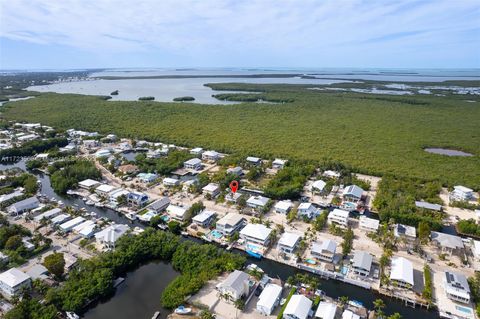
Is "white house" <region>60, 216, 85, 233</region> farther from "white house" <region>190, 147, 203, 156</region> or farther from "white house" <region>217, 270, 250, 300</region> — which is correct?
"white house" <region>190, 147, 203, 156</region>

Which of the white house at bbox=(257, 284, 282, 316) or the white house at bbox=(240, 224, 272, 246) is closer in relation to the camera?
the white house at bbox=(257, 284, 282, 316)

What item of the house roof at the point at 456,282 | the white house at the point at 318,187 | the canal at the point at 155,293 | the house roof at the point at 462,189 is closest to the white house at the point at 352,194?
the white house at the point at 318,187

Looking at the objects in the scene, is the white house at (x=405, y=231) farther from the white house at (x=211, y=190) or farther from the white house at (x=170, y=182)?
the white house at (x=170, y=182)

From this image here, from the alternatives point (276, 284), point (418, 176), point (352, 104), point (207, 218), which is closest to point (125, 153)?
point (207, 218)

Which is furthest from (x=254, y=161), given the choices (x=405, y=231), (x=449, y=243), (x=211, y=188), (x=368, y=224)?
(x=449, y=243)

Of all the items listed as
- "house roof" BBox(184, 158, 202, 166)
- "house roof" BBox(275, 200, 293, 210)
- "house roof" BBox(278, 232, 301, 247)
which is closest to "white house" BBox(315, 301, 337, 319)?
"house roof" BBox(278, 232, 301, 247)

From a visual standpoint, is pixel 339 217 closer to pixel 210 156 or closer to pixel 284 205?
pixel 284 205

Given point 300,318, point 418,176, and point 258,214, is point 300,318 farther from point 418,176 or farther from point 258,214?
point 418,176
